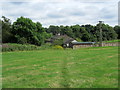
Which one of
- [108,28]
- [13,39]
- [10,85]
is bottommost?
[10,85]

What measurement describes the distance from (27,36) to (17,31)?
2.98 meters

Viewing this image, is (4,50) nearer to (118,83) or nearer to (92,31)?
(118,83)

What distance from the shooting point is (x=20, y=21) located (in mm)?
41156

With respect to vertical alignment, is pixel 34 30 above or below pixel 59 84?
above

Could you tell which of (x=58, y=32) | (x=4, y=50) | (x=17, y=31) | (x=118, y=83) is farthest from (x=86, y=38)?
(x=118, y=83)

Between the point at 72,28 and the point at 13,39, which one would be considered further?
the point at 72,28

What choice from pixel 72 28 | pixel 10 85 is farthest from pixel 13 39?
pixel 10 85

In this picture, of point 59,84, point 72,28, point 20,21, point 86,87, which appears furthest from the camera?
point 72,28

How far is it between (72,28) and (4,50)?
4927 centimetres

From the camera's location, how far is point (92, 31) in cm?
6412

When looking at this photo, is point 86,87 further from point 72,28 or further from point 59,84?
point 72,28

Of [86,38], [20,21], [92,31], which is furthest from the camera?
[92,31]

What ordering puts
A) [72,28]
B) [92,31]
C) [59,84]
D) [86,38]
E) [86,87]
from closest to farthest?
[86,87]
[59,84]
[86,38]
[92,31]
[72,28]

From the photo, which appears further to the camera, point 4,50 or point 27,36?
point 27,36
